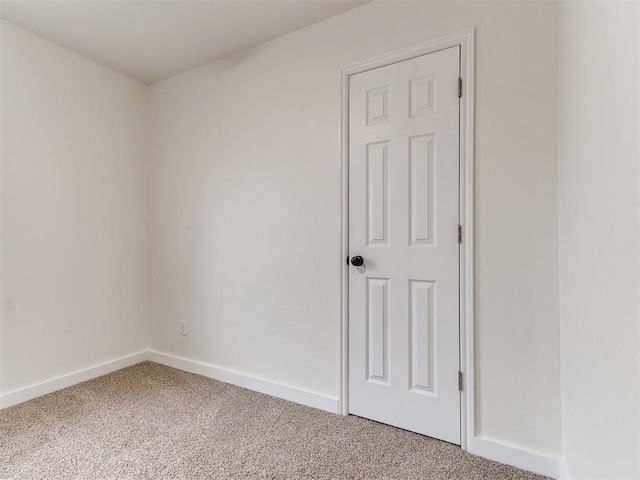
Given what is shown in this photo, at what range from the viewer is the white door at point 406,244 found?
1687 millimetres

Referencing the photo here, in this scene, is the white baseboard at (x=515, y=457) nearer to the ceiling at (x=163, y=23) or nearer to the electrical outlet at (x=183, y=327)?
the electrical outlet at (x=183, y=327)

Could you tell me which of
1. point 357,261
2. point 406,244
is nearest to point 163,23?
point 357,261

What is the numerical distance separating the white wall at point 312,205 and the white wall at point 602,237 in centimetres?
22

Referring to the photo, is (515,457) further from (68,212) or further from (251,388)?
(68,212)

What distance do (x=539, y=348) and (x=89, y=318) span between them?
2.95m

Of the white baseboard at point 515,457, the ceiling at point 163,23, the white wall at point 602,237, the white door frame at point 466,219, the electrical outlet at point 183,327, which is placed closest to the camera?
the white wall at point 602,237

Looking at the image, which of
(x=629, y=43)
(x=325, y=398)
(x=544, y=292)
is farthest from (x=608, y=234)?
(x=325, y=398)

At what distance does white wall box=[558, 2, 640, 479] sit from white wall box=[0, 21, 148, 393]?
9.64 feet

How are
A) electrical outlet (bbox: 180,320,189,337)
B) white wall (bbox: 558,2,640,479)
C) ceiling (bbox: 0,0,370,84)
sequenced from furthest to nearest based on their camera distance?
electrical outlet (bbox: 180,320,189,337), ceiling (bbox: 0,0,370,84), white wall (bbox: 558,2,640,479)

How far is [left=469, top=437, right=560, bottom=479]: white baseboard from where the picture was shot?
1.45 m

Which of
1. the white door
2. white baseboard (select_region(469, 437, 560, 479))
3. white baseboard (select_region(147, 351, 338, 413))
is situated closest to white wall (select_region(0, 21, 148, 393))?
white baseboard (select_region(147, 351, 338, 413))

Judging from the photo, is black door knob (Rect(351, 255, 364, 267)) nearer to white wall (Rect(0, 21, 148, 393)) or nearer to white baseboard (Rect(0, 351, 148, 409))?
white wall (Rect(0, 21, 148, 393))

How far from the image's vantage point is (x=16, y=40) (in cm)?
212

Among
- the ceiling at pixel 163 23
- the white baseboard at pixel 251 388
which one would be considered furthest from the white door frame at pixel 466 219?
the ceiling at pixel 163 23
